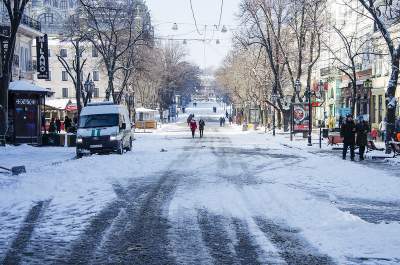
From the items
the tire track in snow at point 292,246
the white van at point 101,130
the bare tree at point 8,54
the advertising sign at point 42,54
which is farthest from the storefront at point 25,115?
the tire track in snow at point 292,246

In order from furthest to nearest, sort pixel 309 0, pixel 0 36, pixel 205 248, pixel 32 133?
1. pixel 309 0
2. pixel 32 133
3. pixel 0 36
4. pixel 205 248

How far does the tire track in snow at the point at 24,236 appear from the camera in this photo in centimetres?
670

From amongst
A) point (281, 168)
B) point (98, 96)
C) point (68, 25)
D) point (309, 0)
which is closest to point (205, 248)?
point (281, 168)

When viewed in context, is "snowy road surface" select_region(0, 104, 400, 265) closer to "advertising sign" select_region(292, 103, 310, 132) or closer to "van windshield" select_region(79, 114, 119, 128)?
"van windshield" select_region(79, 114, 119, 128)

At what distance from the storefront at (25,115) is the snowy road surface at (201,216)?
1399 centimetres

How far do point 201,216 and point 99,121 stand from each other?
641 inches

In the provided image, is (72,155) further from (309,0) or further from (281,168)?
(309,0)

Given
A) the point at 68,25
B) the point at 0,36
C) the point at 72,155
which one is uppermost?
the point at 68,25

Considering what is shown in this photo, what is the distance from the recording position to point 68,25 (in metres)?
45.9

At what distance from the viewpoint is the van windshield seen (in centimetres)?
2505

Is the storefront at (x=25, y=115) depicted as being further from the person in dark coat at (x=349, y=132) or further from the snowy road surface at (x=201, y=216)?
the person in dark coat at (x=349, y=132)

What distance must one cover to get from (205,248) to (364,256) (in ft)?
6.22

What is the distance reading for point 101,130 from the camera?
2445 centimetres

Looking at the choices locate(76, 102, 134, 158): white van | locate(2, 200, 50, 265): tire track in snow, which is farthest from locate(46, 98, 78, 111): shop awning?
locate(2, 200, 50, 265): tire track in snow
